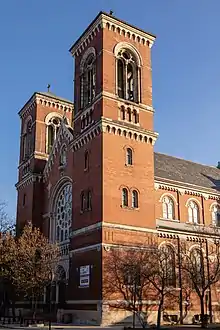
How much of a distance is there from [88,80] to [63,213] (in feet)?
45.0

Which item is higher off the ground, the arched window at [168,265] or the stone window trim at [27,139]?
the stone window trim at [27,139]

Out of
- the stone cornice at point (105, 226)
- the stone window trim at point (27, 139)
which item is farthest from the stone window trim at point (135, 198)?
the stone window trim at point (27, 139)

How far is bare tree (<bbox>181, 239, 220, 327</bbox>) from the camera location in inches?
1179

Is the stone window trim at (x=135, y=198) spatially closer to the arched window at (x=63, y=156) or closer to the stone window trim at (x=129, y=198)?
the stone window trim at (x=129, y=198)

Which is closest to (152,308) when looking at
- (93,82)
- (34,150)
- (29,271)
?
(29,271)

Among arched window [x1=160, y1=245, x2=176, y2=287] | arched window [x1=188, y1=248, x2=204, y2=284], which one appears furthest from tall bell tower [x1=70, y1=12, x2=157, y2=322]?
arched window [x1=188, y1=248, x2=204, y2=284]

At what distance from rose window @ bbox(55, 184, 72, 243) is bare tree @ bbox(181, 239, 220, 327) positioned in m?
11.8

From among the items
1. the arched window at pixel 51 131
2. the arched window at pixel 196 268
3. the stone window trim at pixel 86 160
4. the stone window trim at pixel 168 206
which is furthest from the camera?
the arched window at pixel 51 131

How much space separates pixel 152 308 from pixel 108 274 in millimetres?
4954

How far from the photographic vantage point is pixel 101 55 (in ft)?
132

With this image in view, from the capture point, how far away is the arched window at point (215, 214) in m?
48.5

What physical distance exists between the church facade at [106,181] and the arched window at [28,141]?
107 inches

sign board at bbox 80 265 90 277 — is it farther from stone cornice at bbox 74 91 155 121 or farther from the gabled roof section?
stone cornice at bbox 74 91 155 121

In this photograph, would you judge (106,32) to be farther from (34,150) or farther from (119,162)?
(34,150)
